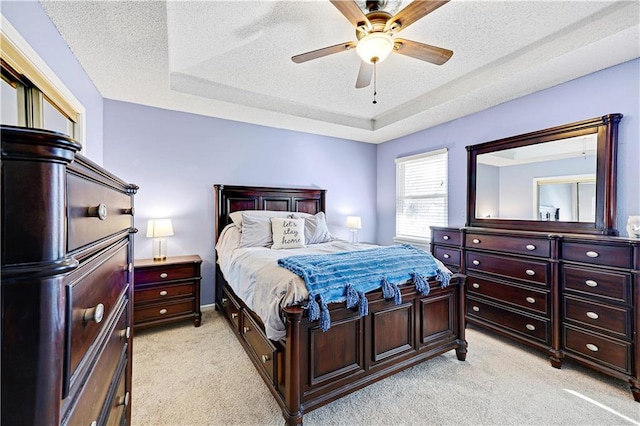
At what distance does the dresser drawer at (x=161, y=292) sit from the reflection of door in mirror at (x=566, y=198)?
3.81 meters

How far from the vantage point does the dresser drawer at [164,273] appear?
286cm

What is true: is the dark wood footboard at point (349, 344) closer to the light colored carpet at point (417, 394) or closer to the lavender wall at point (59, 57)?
the light colored carpet at point (417, 394)

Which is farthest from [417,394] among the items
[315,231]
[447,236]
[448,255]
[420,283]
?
[315,231]

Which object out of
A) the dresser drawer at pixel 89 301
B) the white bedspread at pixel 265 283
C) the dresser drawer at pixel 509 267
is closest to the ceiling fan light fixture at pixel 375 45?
the white bedspread at pixel 265 283

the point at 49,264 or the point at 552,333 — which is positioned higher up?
the point at 49,264

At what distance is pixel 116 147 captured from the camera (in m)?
3.13

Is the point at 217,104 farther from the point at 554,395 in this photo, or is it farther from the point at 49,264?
the point at 554,395

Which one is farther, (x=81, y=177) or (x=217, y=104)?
(x=217, y=104)

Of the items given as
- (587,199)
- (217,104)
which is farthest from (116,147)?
(587,199)

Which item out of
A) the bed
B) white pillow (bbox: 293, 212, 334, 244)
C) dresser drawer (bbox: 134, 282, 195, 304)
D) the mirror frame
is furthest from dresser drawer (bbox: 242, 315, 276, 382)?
the mirror frame

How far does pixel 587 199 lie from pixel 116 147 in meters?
4.79

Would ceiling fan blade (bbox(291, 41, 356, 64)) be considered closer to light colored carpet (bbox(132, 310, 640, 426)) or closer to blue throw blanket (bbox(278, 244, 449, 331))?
blue throw blanket (bbox(278, 244, 449, 331))

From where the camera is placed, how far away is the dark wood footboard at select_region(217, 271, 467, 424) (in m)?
1.69

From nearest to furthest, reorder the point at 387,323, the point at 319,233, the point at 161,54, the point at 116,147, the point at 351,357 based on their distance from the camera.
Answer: the point at 351,357 < the point at 387,323 < the point at 161,54 < the point at 116,147 < the point at 319,233
